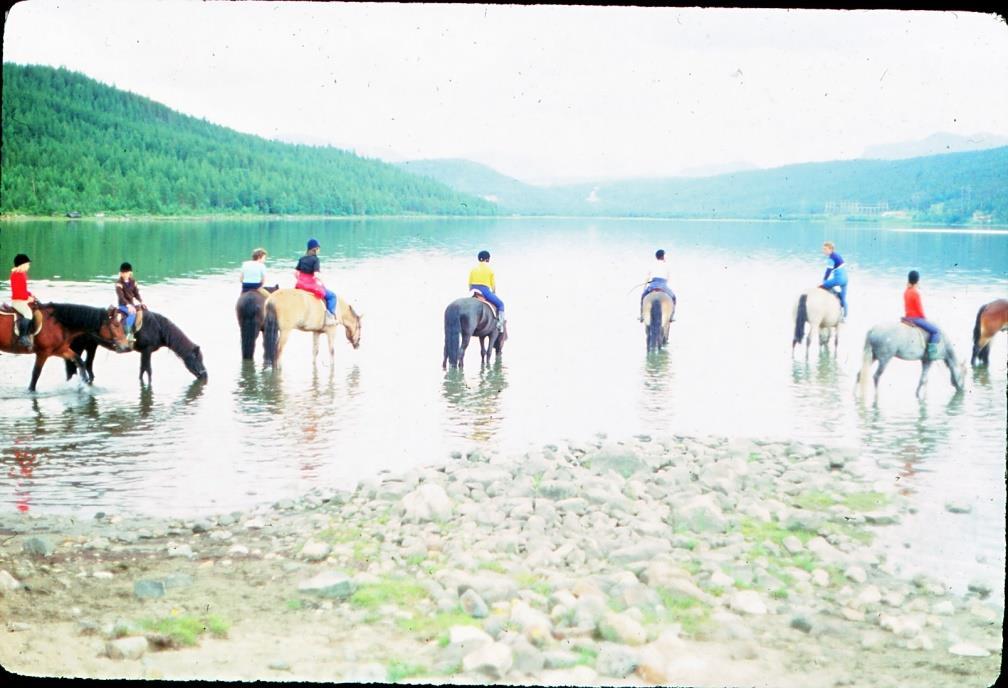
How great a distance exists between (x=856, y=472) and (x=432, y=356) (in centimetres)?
702

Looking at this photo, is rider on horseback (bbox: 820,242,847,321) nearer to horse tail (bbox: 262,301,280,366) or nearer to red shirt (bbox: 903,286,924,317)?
red shirt (bbox: 903,286,924,317)

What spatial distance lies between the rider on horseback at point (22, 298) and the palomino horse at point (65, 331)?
0.09 metres

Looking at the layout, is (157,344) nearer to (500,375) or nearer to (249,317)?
(249,317)

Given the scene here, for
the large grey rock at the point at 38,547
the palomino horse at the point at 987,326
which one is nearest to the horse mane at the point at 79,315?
the large grey rock at the point at 38,547

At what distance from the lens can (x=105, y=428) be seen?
972cm

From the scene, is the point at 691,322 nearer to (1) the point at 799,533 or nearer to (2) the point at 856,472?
(2) the point at 856,472

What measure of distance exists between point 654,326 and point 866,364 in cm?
422

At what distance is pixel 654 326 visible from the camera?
48.8 feet

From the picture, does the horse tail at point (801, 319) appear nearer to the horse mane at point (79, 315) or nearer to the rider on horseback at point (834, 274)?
the rider on horseback at point (834, 274)

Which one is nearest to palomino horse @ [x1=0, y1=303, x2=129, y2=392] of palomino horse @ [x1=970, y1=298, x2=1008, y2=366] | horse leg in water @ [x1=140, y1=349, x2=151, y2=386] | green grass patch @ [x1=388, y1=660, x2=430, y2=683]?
horse leg in water @ [x1=140, y1=349, x2=151, y2=386]

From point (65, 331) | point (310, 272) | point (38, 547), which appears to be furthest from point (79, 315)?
point (38, 547)

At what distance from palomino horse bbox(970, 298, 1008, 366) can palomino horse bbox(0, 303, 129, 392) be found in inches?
369

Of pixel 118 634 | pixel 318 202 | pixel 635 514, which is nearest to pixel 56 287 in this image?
pixel 318 202

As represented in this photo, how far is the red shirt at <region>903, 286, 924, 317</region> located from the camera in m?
10.3
